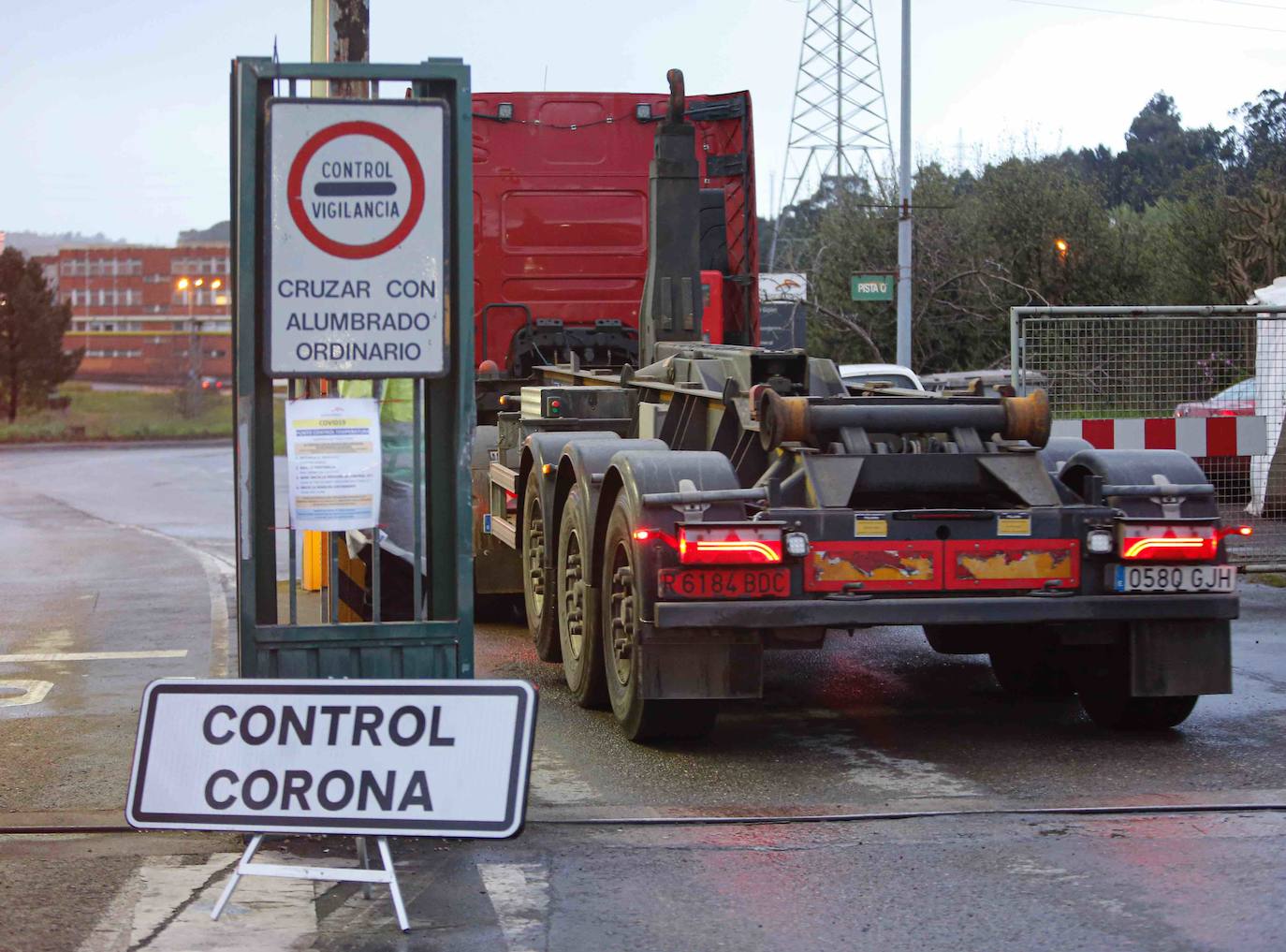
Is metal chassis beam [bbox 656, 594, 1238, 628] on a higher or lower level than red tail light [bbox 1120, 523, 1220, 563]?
lower

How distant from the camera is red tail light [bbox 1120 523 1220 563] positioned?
288 inches

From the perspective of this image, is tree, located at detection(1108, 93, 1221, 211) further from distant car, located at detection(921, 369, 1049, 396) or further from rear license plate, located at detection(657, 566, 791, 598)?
rear license plate, located at detection(657, 566, 791, 598)

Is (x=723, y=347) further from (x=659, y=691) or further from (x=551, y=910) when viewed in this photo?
(x=551, y=910)

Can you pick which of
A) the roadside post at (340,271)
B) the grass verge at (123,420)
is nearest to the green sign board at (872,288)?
the grass verge at (123,420)

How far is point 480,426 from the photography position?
1209 centimetres

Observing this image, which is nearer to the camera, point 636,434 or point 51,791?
point 51,791

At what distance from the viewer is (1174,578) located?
7.36 meters

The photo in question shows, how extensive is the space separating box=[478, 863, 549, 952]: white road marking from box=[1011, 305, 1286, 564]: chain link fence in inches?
313

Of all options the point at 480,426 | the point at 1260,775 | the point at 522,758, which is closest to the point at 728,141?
the point at 480,426

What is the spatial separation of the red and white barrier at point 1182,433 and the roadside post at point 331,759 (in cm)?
817

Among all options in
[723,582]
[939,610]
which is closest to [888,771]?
[939,610]

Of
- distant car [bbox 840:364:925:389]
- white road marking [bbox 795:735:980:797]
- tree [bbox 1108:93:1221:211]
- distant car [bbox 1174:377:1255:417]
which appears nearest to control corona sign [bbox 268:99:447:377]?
white road marking [bbox 795:735:980:797]

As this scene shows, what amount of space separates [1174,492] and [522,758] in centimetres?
355

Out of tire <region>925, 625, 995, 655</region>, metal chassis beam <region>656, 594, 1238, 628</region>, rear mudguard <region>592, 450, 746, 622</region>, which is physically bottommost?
tire <region>925, 625, 995, 655</region>
